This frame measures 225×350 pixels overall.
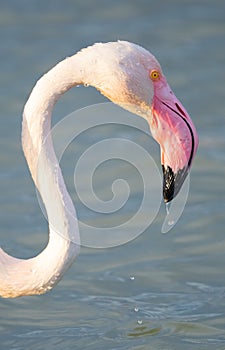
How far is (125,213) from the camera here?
8031mm

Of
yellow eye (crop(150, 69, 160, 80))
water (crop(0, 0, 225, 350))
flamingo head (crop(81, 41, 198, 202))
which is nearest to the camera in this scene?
flamingo head (crop(81, 41, 198, 202))

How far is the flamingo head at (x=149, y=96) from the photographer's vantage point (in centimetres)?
468

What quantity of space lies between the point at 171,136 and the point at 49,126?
0.57m

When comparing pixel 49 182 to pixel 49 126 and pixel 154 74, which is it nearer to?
pixel 49 126

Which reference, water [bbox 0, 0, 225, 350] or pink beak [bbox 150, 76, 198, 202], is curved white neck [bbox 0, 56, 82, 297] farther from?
water [bbox 0, 0, 225, 350]

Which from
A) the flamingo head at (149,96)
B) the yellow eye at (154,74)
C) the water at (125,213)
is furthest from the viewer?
the water at (125,213)

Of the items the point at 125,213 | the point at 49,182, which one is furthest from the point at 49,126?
the point at 125,213

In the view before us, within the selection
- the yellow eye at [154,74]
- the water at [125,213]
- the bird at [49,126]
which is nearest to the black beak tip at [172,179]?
the bird at [49,126]

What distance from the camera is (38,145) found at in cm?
480

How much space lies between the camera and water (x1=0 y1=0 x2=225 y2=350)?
21.2 ft

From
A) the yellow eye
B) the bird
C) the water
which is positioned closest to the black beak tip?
the bird

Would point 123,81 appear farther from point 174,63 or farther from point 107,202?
point 174,63

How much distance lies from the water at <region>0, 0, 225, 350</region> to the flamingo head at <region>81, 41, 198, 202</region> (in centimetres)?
170

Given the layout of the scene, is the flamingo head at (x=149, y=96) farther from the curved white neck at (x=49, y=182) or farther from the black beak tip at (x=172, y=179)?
the curved white neck at (x=49, y=182)
